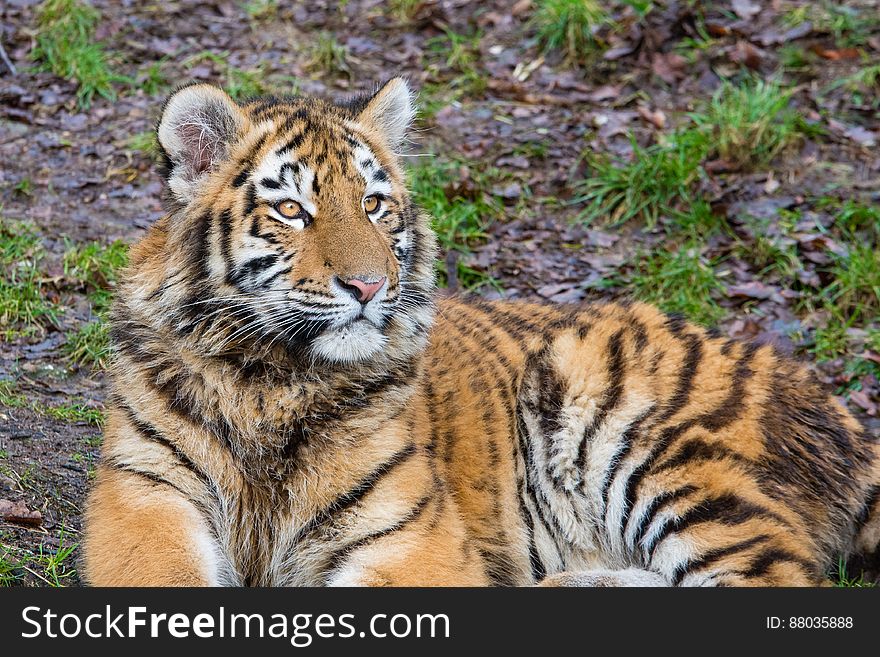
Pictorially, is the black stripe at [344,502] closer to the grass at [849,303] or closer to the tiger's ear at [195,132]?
the tiger's ear at [195,132]

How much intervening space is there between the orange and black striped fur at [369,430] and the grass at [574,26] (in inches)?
191

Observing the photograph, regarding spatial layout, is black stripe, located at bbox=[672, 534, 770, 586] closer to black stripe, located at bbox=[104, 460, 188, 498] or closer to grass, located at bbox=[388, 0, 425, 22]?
black stripe, located at bbox=[104, 460, 188, 498]

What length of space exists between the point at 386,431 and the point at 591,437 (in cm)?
102

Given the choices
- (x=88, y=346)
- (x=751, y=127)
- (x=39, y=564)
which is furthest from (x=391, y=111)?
(x=751, y=127)

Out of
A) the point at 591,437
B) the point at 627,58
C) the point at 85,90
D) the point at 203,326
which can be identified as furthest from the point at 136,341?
the point at 627,58

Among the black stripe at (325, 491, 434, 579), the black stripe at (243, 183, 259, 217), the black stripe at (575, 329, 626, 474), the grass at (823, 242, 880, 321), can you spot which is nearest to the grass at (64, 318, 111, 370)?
the black stripe at (243, 183, 259, 217)

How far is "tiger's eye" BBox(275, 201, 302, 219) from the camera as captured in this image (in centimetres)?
Result: 399

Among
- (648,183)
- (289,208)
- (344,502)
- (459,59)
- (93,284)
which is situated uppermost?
(459,59)

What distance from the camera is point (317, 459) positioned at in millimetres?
3969

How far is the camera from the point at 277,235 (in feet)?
13.0

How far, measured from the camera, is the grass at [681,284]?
22.5 ft

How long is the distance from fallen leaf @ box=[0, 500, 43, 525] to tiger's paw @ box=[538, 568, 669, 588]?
7.01ft

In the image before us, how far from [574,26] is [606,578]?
5.93 metres

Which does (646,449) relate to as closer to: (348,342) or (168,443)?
(348,342)
